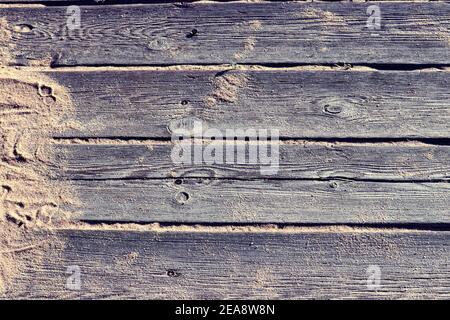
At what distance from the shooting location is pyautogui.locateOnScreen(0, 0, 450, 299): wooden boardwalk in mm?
2498

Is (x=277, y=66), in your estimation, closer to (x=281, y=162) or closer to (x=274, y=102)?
(x=274, y=102)

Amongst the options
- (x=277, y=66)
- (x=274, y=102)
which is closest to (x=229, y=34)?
(x=277, y=66)

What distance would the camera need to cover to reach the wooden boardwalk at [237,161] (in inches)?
98.3

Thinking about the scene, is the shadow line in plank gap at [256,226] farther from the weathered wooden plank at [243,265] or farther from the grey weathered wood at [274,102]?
the grey weathered wood at [274,102]

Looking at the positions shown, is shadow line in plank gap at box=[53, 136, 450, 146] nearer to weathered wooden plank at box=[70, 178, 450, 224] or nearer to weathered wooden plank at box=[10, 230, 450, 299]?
weathered wooden plank at box=[70, 178, 450, 224]

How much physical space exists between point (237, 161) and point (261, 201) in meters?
0.24

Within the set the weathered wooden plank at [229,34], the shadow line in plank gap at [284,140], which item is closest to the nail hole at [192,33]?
the weathered wooden plank at [229,34]

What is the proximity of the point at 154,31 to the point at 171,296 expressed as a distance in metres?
1.42

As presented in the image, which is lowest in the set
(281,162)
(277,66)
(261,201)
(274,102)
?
(261,201)

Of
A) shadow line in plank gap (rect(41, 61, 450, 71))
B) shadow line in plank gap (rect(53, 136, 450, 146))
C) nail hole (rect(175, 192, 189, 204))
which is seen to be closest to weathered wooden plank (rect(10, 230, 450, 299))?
nail hole (rect(175, 192, 189, 204))

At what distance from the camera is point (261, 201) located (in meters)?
2.52

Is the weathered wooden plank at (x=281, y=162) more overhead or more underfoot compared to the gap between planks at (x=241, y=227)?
more overhead

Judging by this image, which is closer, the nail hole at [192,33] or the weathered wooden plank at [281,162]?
the weathered wooden plank at [281,162]
